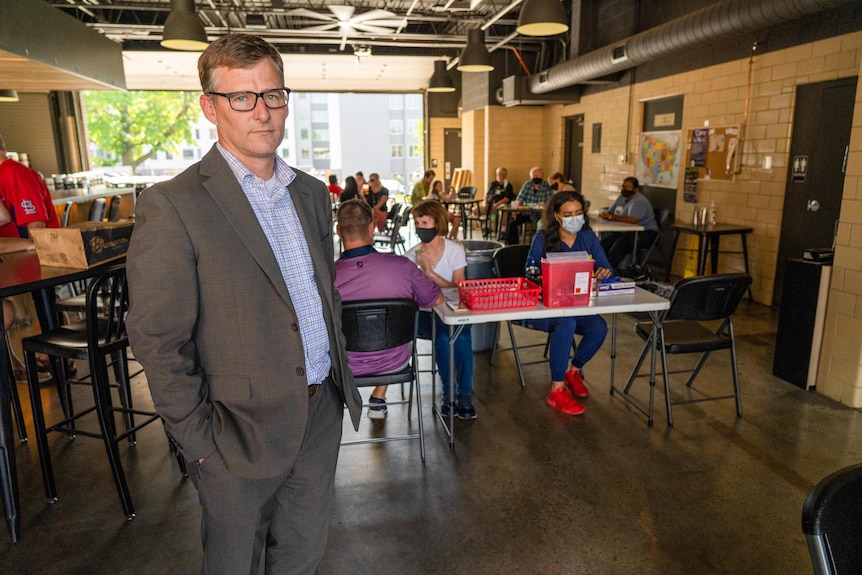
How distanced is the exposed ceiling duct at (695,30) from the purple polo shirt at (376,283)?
372 cm

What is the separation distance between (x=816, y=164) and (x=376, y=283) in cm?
472

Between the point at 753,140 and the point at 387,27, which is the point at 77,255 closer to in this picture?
the point at 753,140

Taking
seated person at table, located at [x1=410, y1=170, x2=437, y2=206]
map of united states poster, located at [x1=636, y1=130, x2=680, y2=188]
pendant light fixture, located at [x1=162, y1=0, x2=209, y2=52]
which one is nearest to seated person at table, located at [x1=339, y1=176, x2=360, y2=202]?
seated person at table, located at [x1=410, y1=170, x2=437, y2=206]

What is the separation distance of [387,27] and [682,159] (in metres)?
5.90

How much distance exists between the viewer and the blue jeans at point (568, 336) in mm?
3449

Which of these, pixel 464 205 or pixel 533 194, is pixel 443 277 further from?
pixel 464 205

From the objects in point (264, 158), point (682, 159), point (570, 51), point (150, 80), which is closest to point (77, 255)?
point (264, 158)

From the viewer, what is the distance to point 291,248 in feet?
4.67

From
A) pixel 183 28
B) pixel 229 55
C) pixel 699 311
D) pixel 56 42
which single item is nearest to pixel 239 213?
pixel 229 55

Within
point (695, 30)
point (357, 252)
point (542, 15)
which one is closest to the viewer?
point (357, 252)

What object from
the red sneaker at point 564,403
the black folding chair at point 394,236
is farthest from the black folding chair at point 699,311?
the black folding chair at point 394,236

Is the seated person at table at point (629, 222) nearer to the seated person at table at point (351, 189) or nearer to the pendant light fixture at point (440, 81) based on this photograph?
the seated person at table at point (351, 189)

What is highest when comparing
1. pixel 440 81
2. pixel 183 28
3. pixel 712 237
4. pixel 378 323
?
pixel 440 81

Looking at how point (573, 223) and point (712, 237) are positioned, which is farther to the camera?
point (712, 237)
